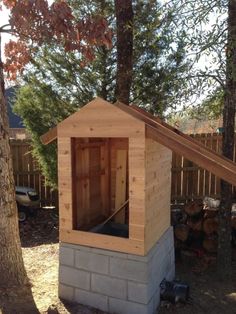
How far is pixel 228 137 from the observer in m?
4.94

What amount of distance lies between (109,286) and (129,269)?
1.09 feet

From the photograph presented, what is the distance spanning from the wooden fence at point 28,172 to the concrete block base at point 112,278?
4825 millimetres

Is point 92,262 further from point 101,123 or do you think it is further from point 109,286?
point 101,123

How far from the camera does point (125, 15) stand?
20.0 feet

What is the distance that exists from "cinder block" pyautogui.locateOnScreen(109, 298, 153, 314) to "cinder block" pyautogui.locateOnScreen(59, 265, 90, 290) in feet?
1.13

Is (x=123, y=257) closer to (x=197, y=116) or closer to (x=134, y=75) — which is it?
(x=197, y=116)

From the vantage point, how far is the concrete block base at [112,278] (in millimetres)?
3863

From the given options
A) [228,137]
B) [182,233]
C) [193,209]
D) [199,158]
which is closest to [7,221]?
[199,158]

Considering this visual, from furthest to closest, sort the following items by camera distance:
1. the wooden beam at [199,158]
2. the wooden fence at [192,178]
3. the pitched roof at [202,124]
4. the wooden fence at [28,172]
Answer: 1. the wooden fence at [28,172]
2. the wooden fence at [192,178]
3. the pitched roof at [202,124]
4. the wooden beam at [199,158]

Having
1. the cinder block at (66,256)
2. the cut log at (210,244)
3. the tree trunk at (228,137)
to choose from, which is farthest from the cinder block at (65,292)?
the cut log at (210,244)

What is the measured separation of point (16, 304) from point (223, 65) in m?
3.72

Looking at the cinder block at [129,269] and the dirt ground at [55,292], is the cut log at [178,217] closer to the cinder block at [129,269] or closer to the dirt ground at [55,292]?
the dirt ground at [55,292]

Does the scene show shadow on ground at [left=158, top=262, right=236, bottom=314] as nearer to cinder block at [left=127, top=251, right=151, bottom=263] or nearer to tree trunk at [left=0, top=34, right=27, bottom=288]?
cinder block at [left=127, top=251, right=151, bottom=263]

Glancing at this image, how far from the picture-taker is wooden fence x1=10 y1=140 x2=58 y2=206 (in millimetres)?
8977
